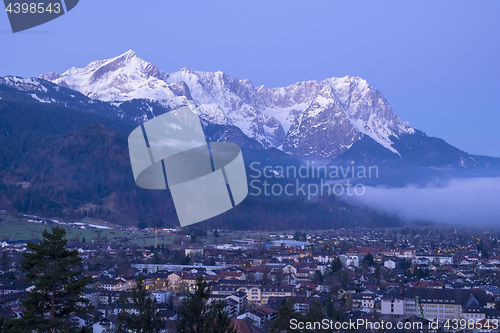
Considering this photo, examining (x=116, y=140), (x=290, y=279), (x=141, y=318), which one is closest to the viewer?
(x=141, y=318)

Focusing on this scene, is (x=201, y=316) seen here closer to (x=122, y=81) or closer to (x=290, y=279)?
(x=290, y=279)

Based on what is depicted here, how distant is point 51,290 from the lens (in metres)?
14.3

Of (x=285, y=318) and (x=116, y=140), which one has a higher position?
(x=116, y=140)

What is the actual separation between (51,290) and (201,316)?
3144 millimetres

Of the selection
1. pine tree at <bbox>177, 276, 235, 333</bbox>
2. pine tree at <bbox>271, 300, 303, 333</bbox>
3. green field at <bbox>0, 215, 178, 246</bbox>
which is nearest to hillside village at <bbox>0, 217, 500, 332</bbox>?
pine tree at <bbox>271, 300, 303, 333</bbox>

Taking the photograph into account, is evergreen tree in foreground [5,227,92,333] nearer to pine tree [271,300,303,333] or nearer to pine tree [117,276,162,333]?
pine tree [117,276,162,333]

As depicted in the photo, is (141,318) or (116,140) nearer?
(141,318)

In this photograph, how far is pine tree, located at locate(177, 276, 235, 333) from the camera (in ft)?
49.1

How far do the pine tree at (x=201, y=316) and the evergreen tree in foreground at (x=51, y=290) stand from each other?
2098mm

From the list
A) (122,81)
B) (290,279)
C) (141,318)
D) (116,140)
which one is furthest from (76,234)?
(122,81)

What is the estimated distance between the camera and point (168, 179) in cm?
8450

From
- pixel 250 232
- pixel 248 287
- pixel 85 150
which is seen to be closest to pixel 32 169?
pixel 85 150

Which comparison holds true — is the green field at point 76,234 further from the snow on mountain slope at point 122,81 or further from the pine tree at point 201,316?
the snow on mountain slope at point 122,81

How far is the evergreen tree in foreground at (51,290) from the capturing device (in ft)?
45.9
